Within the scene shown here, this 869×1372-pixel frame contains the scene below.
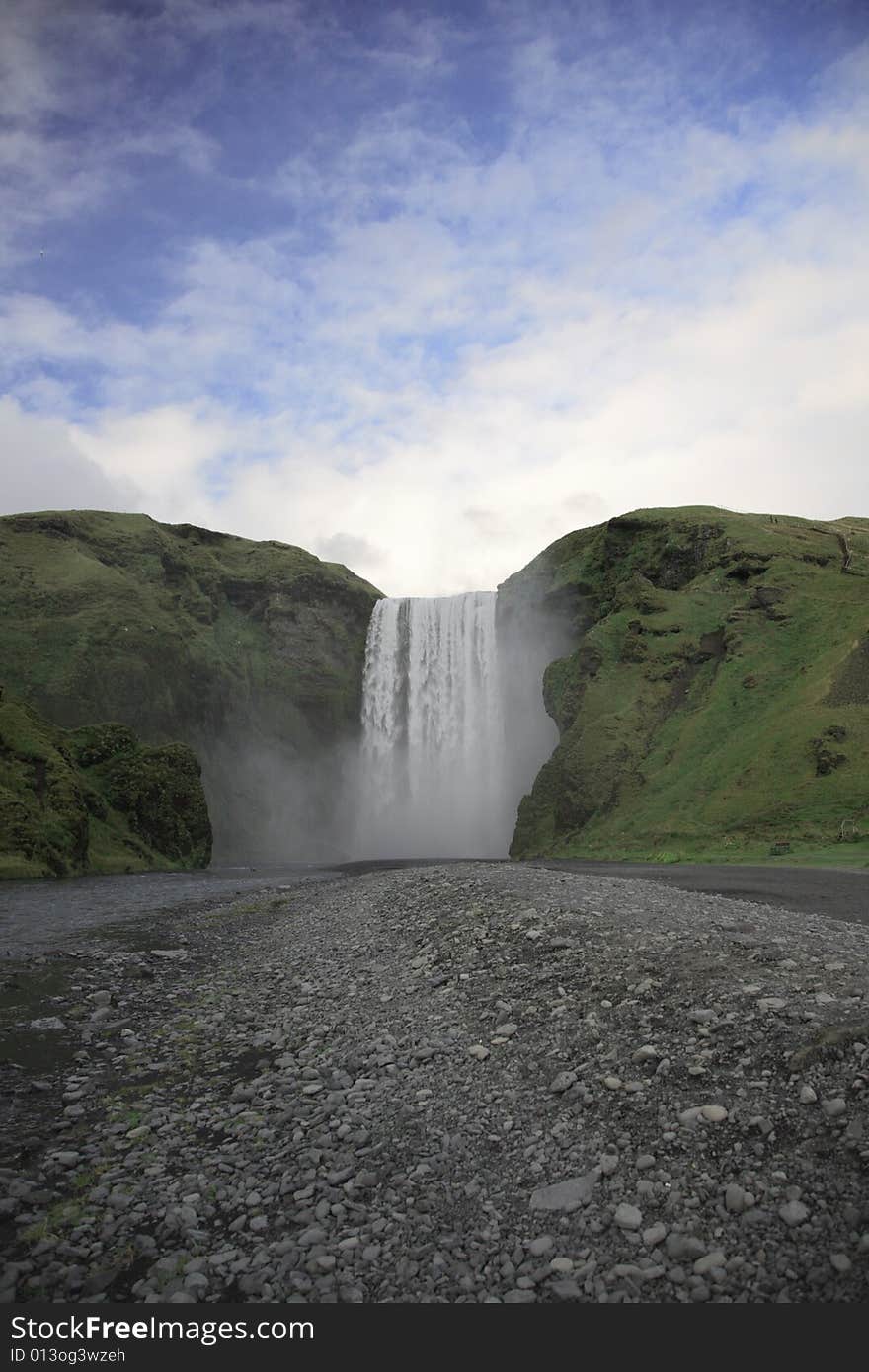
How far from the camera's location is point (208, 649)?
92938 millimetres

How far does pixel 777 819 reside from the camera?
131ft

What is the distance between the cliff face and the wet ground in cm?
4651

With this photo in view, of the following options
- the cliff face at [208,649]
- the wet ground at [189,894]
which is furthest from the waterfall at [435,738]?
the wet ground at [189,894]

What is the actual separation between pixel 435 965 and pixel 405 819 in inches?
2975

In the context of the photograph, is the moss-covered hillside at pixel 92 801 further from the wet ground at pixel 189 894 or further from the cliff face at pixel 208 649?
the cliff face at pixel 208 649

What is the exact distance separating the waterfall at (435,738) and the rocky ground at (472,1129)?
2800 inches

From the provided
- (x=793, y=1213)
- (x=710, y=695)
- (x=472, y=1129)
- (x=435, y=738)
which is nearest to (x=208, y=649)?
(x=435, y=738)

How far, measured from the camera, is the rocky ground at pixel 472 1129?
4906 mm

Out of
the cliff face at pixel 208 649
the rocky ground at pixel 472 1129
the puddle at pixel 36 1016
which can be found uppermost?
the cliff face at pixel 208 649

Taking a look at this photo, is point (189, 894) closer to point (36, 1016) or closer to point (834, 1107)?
point (36, 1016)

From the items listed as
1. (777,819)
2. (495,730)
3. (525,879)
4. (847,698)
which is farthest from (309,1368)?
(495,730)

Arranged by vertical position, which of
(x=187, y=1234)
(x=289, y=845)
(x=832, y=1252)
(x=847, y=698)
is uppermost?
(x=847, y=698)

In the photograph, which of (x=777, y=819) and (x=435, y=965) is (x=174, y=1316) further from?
(x=777, y=819)

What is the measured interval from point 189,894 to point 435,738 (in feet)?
184
